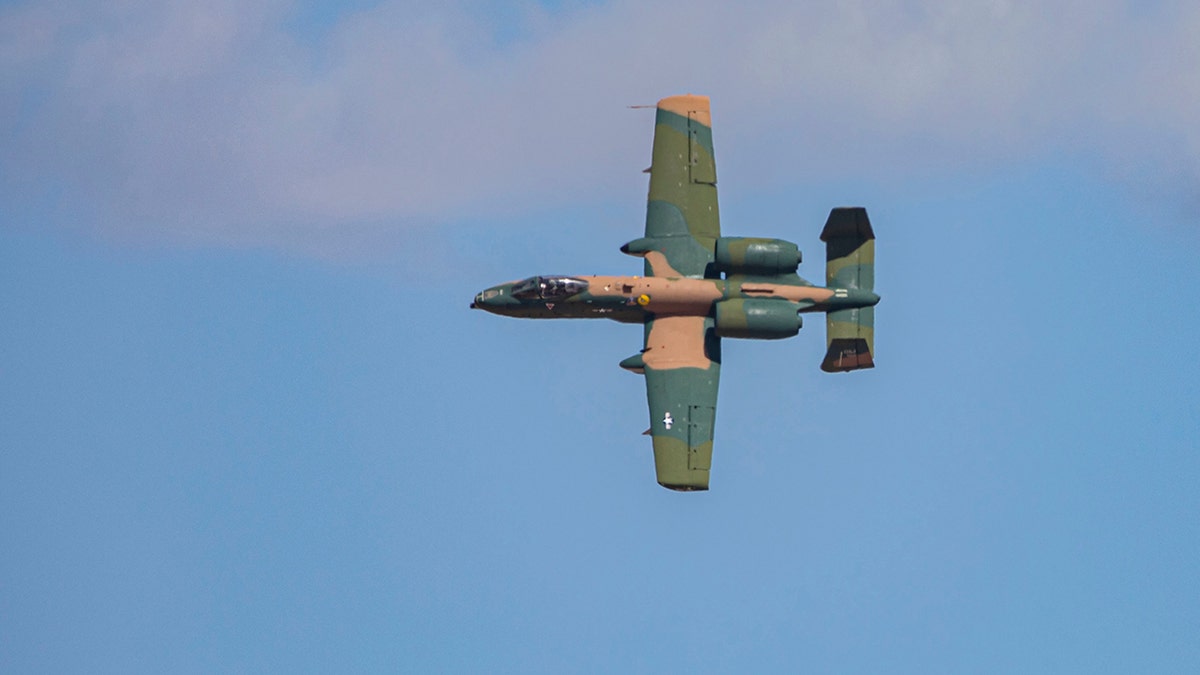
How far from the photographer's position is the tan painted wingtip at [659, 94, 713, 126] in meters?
84.4

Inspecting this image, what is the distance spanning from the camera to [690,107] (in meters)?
84.6

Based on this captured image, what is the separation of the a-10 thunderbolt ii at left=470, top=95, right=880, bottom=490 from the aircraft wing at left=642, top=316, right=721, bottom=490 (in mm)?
37

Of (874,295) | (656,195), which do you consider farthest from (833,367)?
(656,195)

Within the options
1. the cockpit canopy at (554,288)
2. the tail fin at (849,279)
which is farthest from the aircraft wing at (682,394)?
the tail fin at (849,279)

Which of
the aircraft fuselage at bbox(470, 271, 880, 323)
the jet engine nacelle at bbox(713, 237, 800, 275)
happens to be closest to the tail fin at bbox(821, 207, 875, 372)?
the aircraft fuselage at bbox(470, 271, 880, 323)

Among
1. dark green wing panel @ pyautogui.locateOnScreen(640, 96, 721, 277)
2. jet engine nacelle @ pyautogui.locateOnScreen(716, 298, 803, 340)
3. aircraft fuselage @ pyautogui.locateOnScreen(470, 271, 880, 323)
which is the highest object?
dark green wing panel @ pyautogui.locateOnScreen(640, 96, 721, 277)

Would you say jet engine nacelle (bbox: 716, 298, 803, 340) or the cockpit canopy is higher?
the cockpit canopy

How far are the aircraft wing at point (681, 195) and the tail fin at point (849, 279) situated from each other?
15.0ft

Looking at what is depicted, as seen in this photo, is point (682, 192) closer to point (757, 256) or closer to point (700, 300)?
point (757, 256)

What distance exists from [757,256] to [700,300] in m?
2.71

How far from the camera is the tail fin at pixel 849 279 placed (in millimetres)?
81375

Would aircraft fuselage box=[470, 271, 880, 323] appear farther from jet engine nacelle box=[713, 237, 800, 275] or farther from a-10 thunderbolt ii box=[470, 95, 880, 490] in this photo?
jet engine nacelle box=[713, 237, 800, 275]

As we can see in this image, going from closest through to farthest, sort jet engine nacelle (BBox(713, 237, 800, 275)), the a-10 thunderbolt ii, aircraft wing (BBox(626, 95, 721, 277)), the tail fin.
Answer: the a-10 thunderbolt ii
jet engine nacelle (BBox(713, 237, 800, 275))
the tail fin
aircraft wing (BBox(626, 95, 721, 277))

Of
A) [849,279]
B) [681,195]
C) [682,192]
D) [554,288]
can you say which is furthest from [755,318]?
[554,288]
